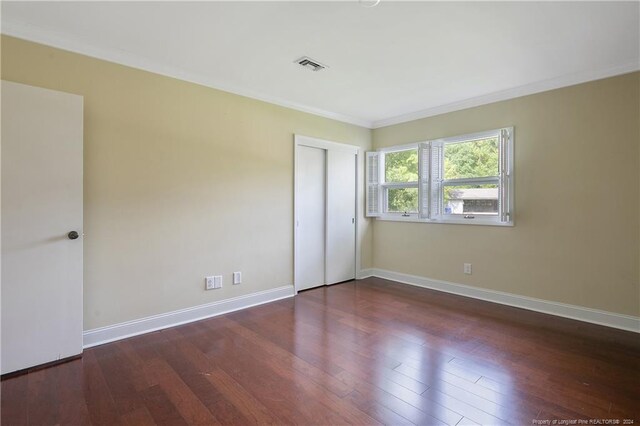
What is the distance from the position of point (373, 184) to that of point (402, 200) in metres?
0.52

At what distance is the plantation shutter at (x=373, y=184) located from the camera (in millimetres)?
5051

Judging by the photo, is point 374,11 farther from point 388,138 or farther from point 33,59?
point 388,138

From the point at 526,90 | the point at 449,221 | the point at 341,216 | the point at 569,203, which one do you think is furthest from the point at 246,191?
the point at 569,203

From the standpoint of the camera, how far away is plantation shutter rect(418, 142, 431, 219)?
440 cm

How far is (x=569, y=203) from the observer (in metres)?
3.31

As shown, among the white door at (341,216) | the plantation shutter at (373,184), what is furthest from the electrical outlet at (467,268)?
the white door at (341,216)

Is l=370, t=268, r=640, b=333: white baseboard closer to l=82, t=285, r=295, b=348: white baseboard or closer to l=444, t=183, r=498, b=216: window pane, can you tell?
l=444, t=183, r=498, b=216: window pane

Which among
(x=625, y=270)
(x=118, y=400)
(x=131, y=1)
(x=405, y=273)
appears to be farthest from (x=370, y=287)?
(x=131, y=1)

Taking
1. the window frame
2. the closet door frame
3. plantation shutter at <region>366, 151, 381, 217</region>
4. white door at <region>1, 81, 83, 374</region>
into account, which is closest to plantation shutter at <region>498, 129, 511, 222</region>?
the window frame

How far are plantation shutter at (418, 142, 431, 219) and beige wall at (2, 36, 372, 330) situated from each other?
1815mm

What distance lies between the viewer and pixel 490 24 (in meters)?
2.30

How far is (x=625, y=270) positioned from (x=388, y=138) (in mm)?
3189

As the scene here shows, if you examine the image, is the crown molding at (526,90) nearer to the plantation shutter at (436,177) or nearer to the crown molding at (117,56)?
the plantation shutter at (436,177)

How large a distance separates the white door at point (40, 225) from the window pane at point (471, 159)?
402 centimetres
